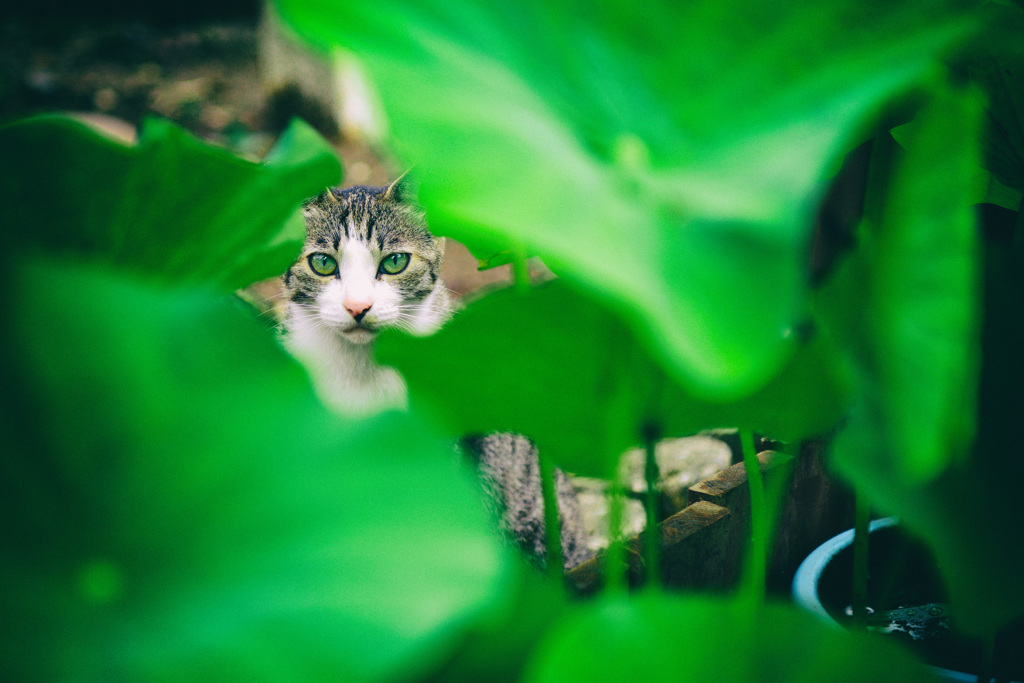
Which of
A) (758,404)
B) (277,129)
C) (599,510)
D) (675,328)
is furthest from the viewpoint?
(277,129)

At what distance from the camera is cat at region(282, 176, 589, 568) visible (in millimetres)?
1147

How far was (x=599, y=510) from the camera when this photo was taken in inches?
59.1

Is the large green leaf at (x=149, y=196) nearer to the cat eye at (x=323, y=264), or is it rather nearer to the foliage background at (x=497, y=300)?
the foliage background at (x=497, y=300)

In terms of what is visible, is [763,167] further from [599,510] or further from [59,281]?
[599,510]

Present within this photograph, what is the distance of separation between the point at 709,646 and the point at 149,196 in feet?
0.81

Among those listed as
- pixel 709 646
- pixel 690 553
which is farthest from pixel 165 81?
pixel 709 646

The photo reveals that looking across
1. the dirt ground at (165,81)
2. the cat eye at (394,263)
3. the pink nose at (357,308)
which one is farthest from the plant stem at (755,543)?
the dirt ground at (165,81)

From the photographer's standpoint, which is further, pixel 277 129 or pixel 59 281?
pixel 277 129

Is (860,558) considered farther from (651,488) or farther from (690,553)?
(690,553)

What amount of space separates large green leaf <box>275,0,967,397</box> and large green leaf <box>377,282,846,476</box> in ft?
0.09

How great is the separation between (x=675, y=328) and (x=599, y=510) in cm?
142

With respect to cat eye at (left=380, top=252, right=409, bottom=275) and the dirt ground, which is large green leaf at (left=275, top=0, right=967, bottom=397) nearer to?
cat eye at (left=380, top=252, right=409, bottom=275)

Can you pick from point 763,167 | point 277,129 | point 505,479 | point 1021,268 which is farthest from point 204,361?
point 277,129

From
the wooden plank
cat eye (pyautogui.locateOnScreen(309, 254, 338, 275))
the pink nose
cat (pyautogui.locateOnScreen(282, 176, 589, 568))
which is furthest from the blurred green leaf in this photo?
cat eye (pyautogui.locateOnScreen(309, 254, 338, 275))
